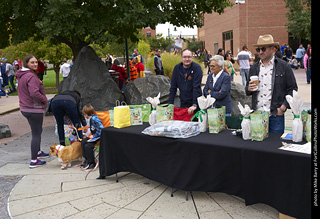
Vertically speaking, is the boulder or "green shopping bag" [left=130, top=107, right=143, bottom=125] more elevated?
"green shopping bag" [left=130, top=107, right=143, bottom=125]

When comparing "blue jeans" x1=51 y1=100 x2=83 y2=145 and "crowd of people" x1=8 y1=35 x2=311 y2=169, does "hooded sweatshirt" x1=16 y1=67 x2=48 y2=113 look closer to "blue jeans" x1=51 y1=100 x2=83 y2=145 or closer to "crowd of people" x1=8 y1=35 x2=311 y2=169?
"crowd of people" x1=8 y1=35 x2=311 y2=169

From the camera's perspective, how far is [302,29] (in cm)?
3222

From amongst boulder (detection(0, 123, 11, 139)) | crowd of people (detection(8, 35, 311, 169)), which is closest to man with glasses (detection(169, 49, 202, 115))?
crowd of people (detection(8, 35, 311, 169))

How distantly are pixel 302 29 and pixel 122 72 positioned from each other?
22952mm

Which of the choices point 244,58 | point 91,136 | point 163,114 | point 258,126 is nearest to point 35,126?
point 91,136

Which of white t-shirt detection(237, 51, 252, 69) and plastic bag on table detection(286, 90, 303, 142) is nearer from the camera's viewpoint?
plastic bag on table detection(286, 90, 303, 142)

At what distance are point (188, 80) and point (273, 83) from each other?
1757 millimetres

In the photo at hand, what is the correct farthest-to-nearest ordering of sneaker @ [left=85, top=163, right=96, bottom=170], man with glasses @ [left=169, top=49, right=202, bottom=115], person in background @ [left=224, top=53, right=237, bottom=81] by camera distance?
person in background @ [left=224, top=53, right=237, bottom=81] → sneaker @ [left=85, top=163, right=96, bottom=170] → man with glasses @ [left=169, top=49, right=202, bottom=115]

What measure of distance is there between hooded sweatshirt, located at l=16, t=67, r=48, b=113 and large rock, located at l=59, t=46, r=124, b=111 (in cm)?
451

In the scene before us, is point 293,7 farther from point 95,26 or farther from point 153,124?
point 153,124

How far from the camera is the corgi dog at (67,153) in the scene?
20.2 feet

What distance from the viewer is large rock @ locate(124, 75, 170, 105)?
1156 cm

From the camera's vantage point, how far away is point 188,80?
5.93m

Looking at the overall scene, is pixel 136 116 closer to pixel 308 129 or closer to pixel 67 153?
pixel 67 153
